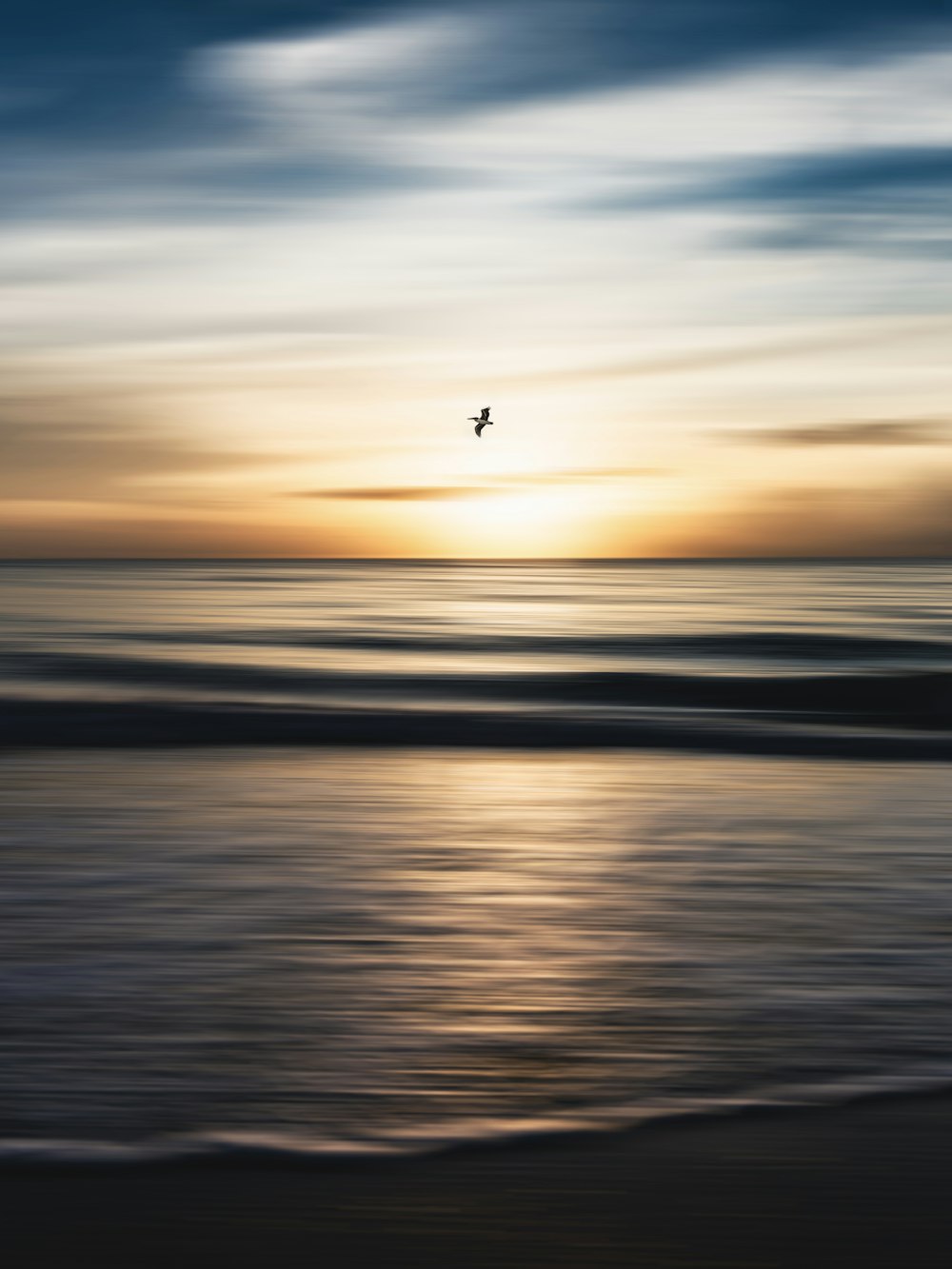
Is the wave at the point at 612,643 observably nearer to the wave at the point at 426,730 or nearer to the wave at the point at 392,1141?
the wave at the point at 426,730

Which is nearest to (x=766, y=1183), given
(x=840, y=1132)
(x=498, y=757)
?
(x=840, y=1132)

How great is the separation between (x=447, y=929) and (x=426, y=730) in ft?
35.4

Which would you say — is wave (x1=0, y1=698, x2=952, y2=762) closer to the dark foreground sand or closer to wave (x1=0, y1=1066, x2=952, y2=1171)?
wave (x1=0, y1=1066, x2=952, y2=1171)

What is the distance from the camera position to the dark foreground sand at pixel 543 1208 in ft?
10.2

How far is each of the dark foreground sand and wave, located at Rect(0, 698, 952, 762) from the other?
10.6 metres

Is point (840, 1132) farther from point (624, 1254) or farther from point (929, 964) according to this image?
point (929, 964)

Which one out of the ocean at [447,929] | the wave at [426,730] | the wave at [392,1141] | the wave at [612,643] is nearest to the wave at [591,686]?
the wave at [426,730]

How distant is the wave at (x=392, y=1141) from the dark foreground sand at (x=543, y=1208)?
4 cm

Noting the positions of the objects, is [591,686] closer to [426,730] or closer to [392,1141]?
[426,730]

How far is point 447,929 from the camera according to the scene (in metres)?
6.04

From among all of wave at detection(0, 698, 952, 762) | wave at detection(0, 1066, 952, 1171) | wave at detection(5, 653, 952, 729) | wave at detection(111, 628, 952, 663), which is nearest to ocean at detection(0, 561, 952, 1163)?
wave at detection(0, 1066, 952, 1171)

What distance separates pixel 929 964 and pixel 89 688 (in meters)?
17.9

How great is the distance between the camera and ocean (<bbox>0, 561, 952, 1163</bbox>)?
4016mm

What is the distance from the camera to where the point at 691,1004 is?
16.1ft
